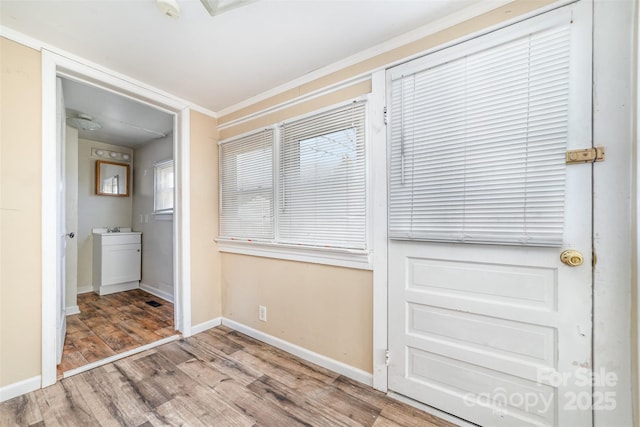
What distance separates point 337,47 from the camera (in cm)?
178

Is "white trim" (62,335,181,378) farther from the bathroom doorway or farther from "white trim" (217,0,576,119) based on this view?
"white trim" (217,0,576,119)

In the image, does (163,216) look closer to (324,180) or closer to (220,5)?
(324,180)

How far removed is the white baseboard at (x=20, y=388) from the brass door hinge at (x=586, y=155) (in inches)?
134

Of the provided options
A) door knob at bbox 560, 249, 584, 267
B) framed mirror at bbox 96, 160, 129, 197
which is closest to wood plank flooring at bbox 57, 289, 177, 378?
framed mirror at bbox 96, 160, 129, 197

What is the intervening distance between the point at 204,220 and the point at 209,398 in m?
1.65

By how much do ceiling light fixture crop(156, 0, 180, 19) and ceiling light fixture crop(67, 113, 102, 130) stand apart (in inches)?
101

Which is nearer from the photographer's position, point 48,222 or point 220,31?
point 220,31

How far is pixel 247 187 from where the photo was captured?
2572mm

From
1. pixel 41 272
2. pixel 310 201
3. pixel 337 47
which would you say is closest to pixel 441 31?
pixel 337 47

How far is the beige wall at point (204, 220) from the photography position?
2.65 m

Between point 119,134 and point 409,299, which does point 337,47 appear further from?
point 119,134

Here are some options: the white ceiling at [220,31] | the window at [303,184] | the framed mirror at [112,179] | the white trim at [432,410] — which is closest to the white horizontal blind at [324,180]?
the window at [303,184]

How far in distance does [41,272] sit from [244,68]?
2.07m

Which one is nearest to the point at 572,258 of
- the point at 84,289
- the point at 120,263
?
the point at 120,263
